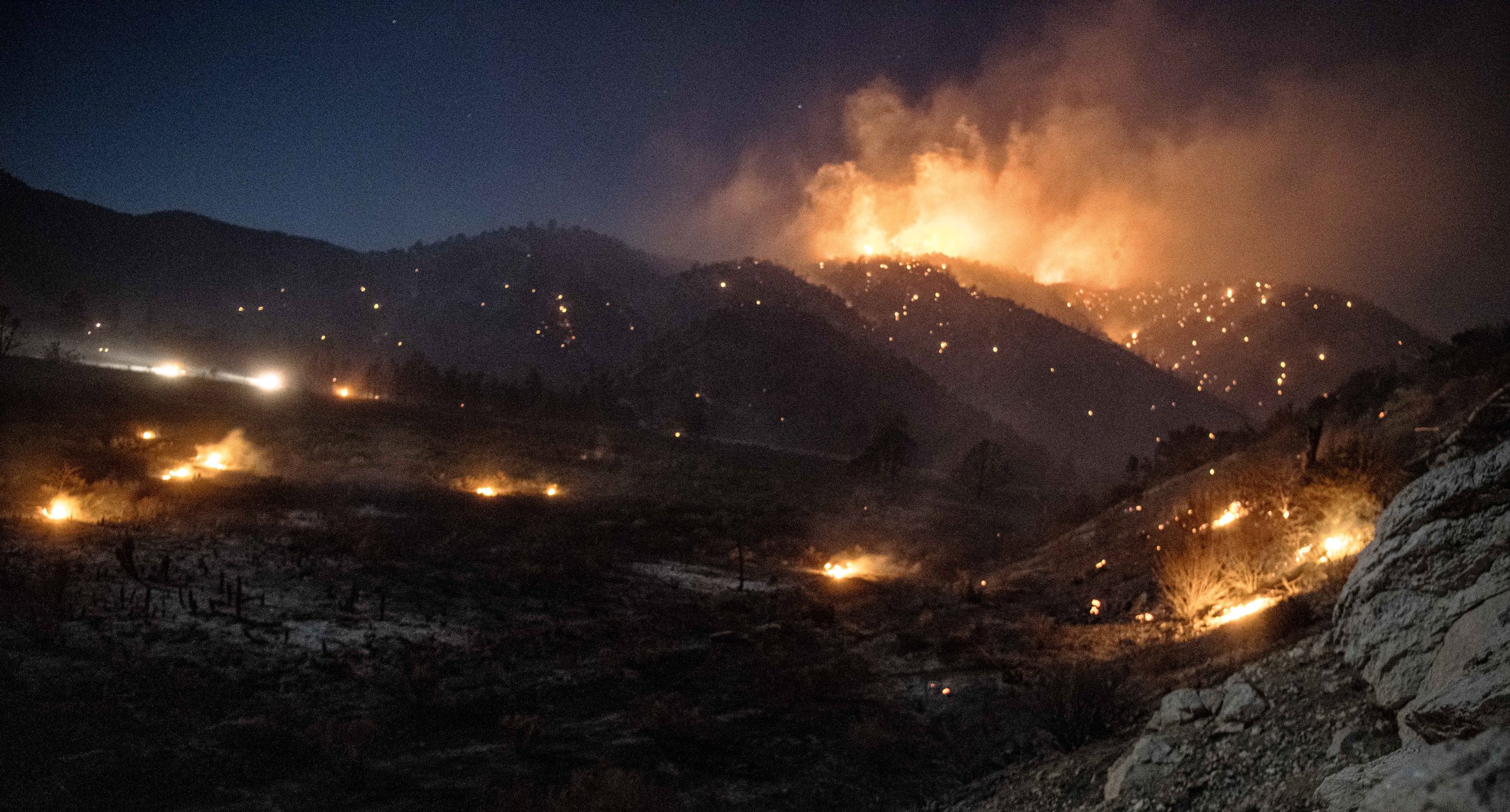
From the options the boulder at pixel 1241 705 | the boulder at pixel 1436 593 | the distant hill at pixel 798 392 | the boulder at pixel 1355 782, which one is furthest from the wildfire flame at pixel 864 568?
the distant hill at pixel 798 392

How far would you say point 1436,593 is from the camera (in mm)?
6664

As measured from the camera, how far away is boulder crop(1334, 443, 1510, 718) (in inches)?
205

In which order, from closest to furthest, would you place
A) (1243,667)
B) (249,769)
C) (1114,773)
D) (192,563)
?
(1114,773) < (1243,667) < (249,769) < (192,563)

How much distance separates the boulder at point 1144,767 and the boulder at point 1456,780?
4769mm

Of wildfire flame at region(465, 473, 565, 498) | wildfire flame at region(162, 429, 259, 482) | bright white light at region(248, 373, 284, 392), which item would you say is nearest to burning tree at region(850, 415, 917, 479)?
wildfire flame at region(465, 473, 565, 498)

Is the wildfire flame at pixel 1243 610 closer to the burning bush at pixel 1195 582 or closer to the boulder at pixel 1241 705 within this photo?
the burning bush at pixel 1195 582

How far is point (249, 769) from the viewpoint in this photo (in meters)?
11.9

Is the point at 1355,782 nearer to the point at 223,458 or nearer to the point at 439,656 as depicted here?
the point at 439,656

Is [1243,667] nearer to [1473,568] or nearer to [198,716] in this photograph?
[1473,568]

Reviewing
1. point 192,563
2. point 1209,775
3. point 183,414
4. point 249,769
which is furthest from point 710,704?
point 183,414

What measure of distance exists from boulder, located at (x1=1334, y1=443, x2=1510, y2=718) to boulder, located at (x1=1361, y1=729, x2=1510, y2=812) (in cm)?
180

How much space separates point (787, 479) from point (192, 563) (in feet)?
179

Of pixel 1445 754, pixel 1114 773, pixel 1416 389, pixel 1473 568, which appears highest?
pixel 1416 389

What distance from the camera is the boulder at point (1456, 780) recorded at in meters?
2.92
